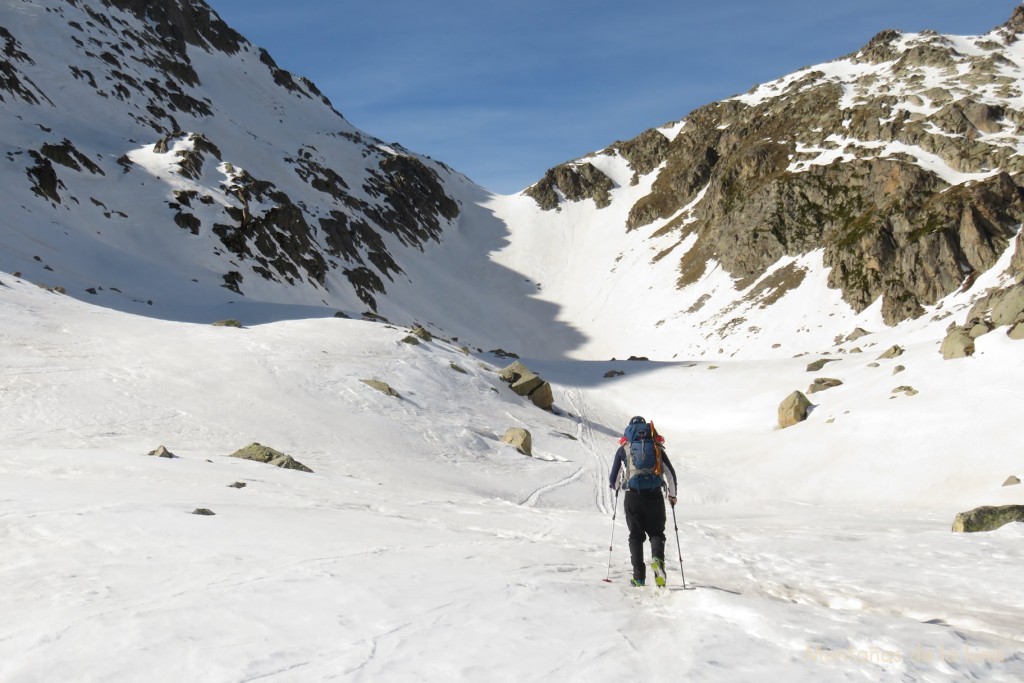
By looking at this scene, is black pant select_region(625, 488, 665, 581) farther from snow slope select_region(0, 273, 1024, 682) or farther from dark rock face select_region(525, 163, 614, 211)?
dark rock face select_region(525, 163, 614, 211)

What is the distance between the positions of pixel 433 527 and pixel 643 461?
4358 millimetres

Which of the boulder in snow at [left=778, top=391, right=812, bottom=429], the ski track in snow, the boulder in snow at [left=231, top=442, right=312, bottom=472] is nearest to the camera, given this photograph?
the boulder in snow at [left=231, top=442, right=312, bottom=472]

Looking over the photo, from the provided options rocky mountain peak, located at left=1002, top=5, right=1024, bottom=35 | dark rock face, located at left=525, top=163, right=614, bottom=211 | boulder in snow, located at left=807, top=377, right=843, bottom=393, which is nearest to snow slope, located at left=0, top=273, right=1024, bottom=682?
boulder in snow, located at left=807, top=377, right=843, bottom=393

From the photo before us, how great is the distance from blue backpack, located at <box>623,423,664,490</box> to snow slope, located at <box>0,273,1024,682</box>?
1490mm

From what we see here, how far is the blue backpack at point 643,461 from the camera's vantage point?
916 centimetres

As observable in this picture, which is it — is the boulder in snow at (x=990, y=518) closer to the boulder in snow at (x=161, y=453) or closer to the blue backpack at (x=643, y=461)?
the blue backpack at (x=643, y=461)

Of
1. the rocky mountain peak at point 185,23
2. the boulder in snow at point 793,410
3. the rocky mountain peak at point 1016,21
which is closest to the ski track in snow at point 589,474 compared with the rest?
the boulder in snow at point 793,410

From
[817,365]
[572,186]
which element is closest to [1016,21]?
[572,186]

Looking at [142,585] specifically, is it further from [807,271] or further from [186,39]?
[186,39]

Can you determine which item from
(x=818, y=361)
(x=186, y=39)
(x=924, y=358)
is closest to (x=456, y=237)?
(x=186, y=39)

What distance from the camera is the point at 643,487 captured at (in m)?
9.17

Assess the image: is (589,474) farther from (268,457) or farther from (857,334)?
(857,334)

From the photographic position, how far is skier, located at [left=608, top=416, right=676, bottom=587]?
8859 millimetres

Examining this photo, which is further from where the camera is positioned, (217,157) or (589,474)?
(217,157)
